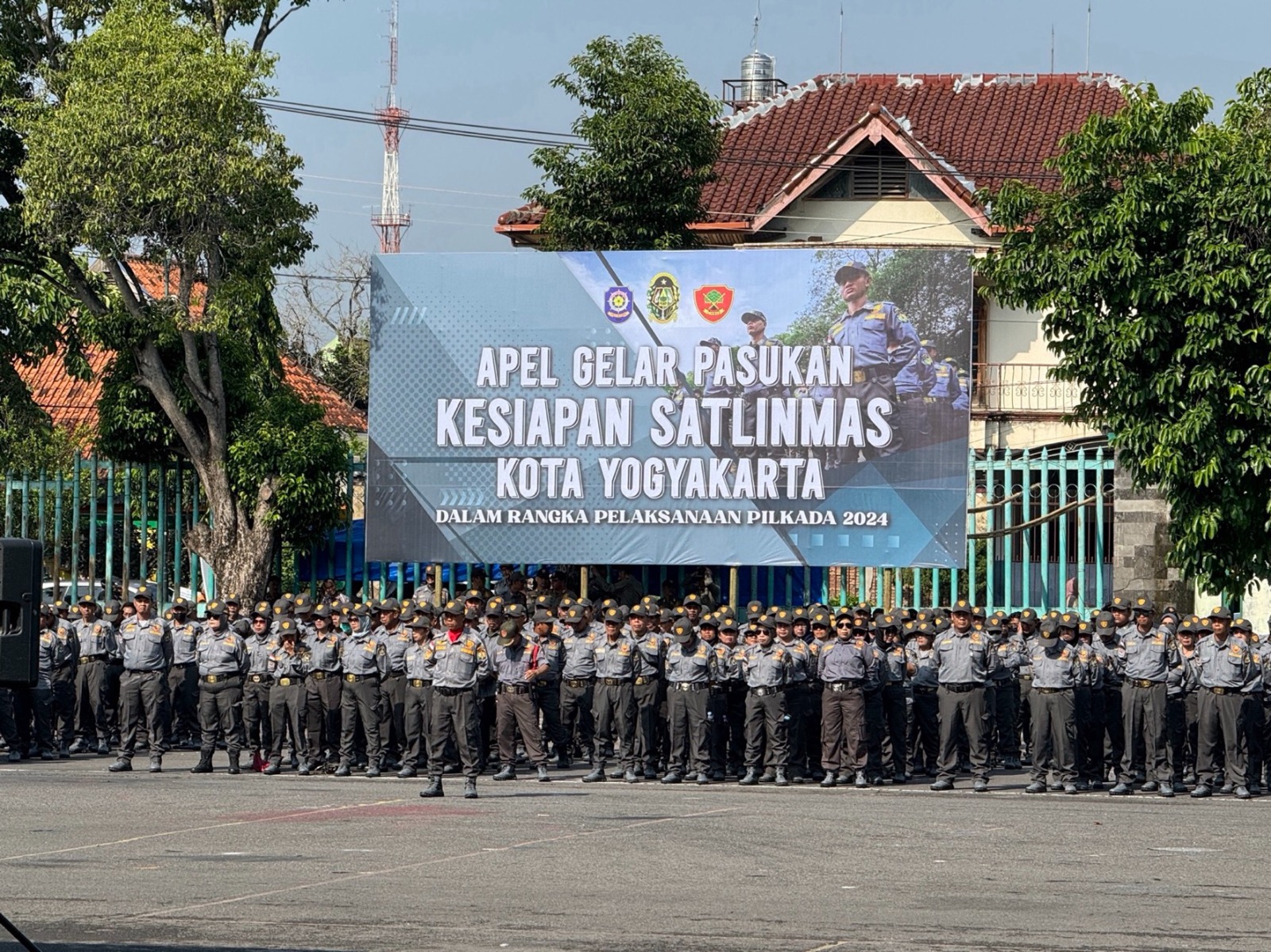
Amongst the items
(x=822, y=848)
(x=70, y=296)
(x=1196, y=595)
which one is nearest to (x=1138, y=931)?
(x=822, y=848)

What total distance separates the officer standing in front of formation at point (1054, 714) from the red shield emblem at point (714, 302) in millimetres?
5826

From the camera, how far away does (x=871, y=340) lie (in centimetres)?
2139

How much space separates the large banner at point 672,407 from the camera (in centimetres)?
2123

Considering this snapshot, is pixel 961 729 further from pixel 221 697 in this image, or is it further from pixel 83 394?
pixel 83 394

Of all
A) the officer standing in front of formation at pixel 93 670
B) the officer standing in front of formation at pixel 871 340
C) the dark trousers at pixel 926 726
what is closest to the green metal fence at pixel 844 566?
the officer standing in front of formation at pixel 871 340

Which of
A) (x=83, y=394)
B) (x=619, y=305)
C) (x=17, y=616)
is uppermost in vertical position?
(x=83, y=394)

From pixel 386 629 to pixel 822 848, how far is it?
273 inches

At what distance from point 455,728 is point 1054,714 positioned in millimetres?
5221

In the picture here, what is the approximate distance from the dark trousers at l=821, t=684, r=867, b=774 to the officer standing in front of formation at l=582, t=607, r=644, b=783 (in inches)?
69.5

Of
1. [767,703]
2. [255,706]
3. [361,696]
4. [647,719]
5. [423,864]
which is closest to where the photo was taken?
[423,864]

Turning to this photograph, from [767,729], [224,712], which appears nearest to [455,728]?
[224,712]

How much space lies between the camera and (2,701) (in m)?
19.8

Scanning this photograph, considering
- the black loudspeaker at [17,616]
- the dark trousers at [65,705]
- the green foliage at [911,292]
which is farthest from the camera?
the green foliage at [911,292]

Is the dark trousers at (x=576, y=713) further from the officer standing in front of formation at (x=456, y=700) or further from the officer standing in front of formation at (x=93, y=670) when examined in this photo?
the officer standing in front of formation at (x=93, y=670)
